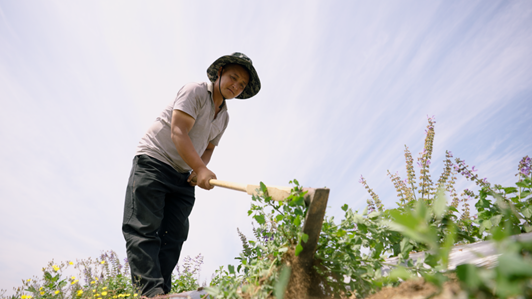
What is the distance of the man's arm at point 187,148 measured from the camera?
8.39ft

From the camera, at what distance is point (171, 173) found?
3.06 m

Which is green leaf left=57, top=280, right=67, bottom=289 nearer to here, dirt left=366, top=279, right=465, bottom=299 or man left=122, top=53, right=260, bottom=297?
man left=122, top=53, right=260, bottom=297

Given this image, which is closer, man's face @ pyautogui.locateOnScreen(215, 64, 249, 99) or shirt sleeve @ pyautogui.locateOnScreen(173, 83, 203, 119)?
shirt sleeve @ pyautogui.locateOnScreen(173, 83, 203, 119)

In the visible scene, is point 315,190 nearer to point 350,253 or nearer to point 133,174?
point 350,253

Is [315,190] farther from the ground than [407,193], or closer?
closer

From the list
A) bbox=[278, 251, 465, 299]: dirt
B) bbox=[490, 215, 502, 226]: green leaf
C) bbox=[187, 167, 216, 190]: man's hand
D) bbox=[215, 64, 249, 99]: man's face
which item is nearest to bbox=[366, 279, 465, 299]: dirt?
bbox=[278, 251, 465, 299]: dirt

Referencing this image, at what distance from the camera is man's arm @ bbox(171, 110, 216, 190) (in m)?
2.56

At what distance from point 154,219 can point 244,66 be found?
1.87 meters

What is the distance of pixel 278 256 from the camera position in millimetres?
1283

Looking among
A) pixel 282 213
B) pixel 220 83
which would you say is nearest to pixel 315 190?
pixel 282 213

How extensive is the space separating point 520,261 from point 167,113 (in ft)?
10.1

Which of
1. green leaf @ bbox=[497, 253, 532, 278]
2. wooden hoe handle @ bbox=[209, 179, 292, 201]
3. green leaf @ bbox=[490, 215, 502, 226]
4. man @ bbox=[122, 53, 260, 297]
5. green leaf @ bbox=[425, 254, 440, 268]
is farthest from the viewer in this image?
man @ bbox=[122, 53, 260, 297]

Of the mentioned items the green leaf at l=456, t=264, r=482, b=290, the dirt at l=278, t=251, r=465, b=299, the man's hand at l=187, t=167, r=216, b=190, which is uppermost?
the man's hand at l=187, t=167, r=216, b=190

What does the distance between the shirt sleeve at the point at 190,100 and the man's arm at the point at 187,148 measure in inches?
2.0
